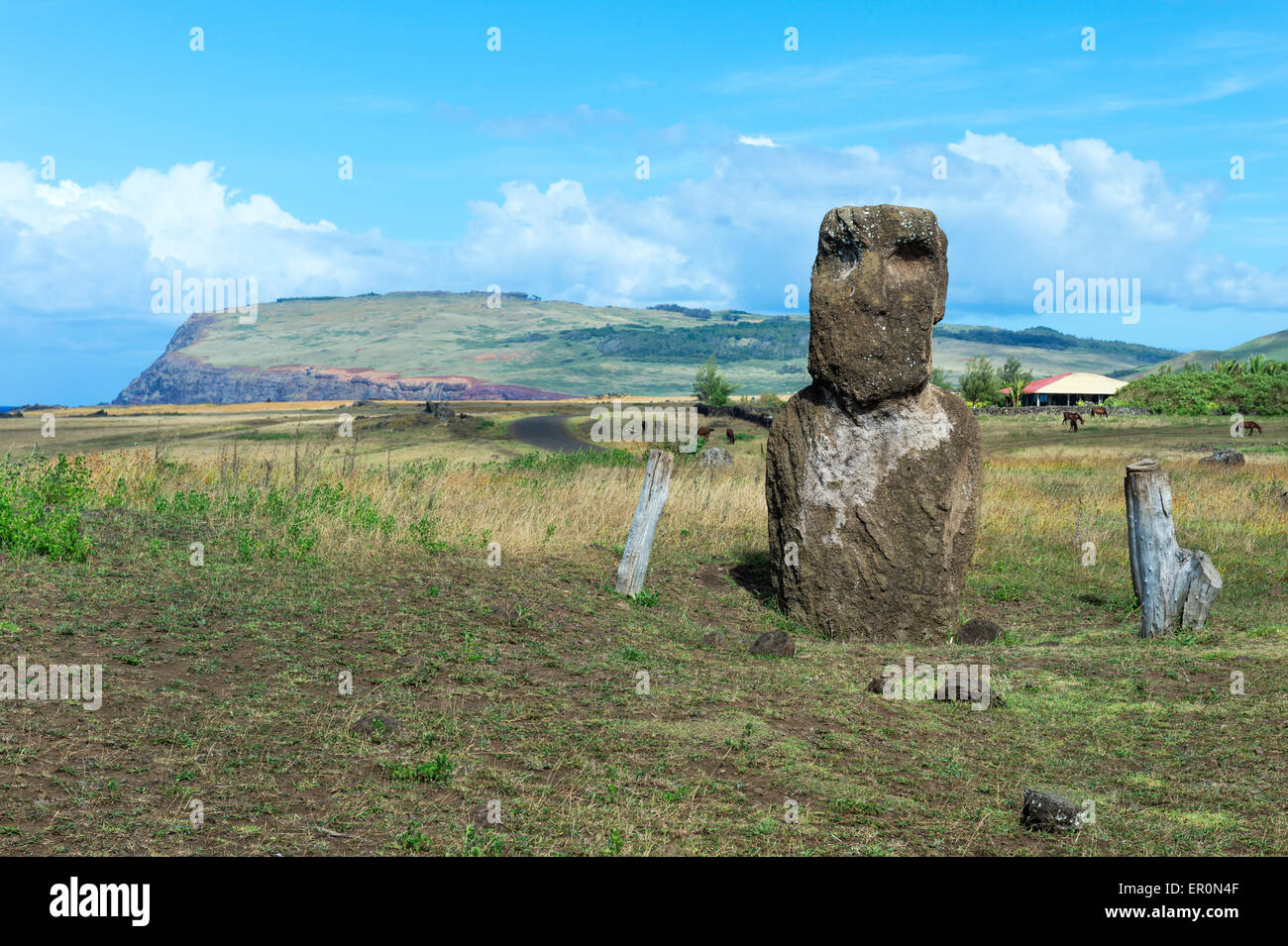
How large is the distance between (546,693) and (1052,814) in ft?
12.8

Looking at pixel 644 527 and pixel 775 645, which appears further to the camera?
pixel 644 527

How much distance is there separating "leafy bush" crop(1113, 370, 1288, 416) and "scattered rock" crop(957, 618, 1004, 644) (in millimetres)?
56742

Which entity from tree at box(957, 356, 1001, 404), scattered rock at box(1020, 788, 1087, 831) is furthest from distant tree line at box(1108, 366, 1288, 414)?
scattered rock at box(1020, 788, 1087, 831)

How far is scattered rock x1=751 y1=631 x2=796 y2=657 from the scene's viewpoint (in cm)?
1023

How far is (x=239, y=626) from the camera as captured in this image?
30.6 ft

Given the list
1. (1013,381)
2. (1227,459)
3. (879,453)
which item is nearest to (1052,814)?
(879,453)

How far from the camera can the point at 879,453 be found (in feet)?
37.3

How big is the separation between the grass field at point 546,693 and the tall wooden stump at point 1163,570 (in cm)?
33

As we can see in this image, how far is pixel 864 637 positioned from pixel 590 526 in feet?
16.8

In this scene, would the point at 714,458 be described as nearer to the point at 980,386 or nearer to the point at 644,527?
the point at 644,527

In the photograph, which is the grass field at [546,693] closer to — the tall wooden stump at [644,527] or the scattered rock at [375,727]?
the scattered rock at [375,727]

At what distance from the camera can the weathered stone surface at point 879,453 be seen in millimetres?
11094

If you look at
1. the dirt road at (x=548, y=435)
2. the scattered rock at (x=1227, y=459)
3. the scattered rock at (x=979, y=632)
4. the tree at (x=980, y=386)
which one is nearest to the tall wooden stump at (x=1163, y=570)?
the scattered rock at (x=979, y=632)
